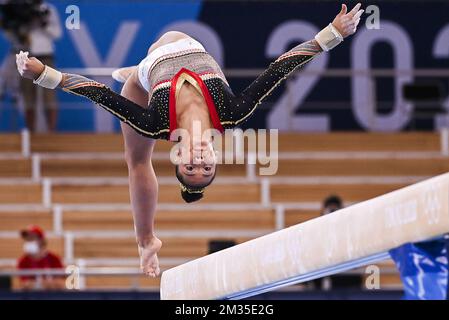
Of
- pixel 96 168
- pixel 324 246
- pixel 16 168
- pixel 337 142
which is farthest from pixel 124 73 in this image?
pixel 337 142

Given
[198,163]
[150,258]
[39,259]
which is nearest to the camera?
[198,163]

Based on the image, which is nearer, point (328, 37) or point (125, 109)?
point (125, 109)

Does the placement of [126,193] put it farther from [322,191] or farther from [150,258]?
[150,258]

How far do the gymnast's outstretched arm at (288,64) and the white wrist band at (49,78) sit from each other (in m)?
0.74

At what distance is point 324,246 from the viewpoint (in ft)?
13.8

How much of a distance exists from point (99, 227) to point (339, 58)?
10.4 feet

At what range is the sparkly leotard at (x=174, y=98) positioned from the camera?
491 cm

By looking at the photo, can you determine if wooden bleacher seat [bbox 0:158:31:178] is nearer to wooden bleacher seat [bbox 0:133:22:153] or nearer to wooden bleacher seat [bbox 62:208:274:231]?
wooden bleacher seat [bbox 0:133:22:153]

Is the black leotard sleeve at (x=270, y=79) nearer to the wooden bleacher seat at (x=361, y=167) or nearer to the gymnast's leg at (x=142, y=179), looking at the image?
the gymnast's leg at (x=142, y=179)

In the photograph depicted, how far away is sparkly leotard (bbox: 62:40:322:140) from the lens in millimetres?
4914

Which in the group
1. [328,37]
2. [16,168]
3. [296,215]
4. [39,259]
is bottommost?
[328,37]

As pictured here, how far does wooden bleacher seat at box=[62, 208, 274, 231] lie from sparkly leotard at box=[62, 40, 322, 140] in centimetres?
490

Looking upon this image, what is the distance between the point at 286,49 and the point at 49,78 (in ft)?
21.3

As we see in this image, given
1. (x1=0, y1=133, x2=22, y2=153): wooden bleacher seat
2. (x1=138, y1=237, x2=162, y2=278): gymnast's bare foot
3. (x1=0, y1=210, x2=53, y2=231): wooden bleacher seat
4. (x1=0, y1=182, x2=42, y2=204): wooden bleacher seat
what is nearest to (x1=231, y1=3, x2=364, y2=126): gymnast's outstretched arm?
(x1=138, y1=237, x2=162, y2=278): gymnast's bare foot
